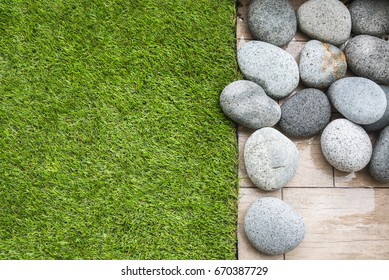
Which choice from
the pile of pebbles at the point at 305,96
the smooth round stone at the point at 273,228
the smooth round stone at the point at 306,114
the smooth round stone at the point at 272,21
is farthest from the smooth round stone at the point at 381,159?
the smooth round stone at the point at 272,21

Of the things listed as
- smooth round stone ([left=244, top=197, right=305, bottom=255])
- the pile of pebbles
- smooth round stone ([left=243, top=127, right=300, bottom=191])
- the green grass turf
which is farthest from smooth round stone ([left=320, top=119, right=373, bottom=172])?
the green grass turf

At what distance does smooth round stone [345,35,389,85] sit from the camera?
2.01 m

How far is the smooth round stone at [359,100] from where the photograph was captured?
1.95 meters

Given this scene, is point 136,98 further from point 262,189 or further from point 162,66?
point 262,189

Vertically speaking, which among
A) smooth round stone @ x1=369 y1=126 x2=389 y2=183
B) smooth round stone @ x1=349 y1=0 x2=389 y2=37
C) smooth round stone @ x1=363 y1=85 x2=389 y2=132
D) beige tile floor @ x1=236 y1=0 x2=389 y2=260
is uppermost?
smooth round stone @ x1=349 y1=0 x2=389 y2=37

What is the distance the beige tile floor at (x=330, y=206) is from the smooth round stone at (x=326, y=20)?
400 millimetres

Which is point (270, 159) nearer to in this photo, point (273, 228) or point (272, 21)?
point (273, 228)

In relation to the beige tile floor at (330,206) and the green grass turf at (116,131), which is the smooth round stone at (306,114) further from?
the green grass turf at (116,131)

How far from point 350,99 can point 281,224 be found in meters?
0.54

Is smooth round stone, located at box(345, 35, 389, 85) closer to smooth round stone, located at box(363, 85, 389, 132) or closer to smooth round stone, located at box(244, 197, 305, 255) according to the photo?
smooth round stone, located at box(363, 85, 389, 132)

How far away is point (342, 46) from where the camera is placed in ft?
6.91

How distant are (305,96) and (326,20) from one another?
0.31 meters

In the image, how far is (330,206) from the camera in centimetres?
202

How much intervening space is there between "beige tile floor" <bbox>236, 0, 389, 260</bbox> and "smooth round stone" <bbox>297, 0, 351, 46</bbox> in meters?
0.40
